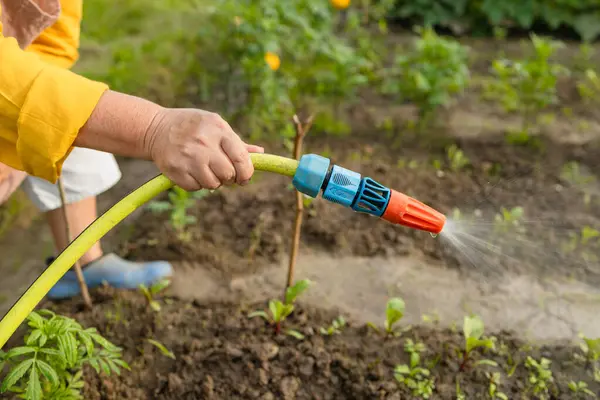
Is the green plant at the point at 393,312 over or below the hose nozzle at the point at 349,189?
below

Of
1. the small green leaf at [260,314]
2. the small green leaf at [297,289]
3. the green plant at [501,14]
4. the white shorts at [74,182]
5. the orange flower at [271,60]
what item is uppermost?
the white shorts at [74,182]

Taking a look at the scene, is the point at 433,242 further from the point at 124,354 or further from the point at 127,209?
the point at 127,209

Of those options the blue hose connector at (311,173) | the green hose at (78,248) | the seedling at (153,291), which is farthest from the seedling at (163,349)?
the blue hose connector at (311,173)

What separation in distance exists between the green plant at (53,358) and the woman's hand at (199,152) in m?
0.58

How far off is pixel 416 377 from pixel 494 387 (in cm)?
25

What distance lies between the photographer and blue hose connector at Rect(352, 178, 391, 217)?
1.43 meters

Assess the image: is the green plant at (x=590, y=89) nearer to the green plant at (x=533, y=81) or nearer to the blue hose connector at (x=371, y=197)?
the green plant at (x=533, y=81)

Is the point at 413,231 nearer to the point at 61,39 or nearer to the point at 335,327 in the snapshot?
the point at 335,327

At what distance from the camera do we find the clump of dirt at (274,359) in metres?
2.01

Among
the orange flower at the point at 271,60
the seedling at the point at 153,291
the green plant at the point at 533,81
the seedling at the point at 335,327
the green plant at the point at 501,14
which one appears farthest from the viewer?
the green plant at the point at 501,14

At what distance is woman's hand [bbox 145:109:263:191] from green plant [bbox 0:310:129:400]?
0.58 meters

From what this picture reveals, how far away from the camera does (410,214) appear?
57.9 inches

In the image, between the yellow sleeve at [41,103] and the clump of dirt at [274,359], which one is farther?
the clump of dirt at [274,359]

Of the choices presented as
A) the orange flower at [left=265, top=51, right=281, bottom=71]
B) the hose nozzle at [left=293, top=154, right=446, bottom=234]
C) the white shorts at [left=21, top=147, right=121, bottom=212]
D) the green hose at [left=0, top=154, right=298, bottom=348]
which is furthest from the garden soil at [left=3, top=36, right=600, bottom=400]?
the hose nozzle at [left=293, top=154, right=446, bottom=234]
